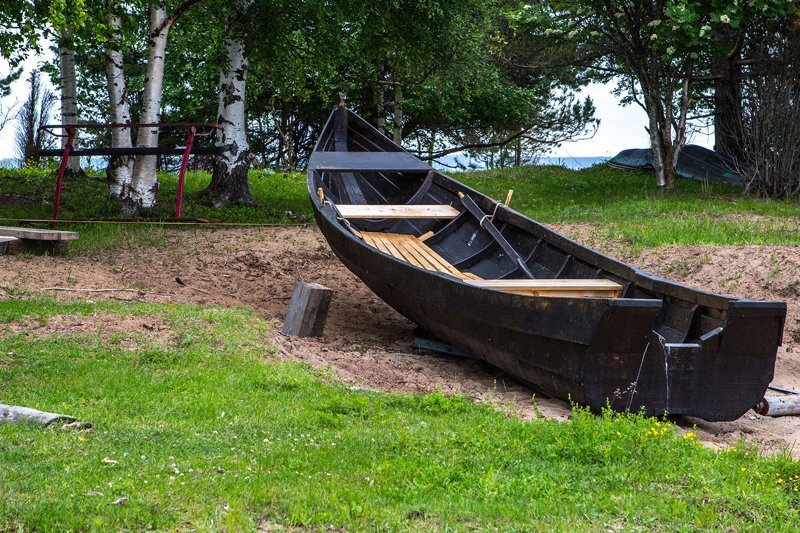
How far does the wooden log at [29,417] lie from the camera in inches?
199

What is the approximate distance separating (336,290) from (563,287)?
4459mm

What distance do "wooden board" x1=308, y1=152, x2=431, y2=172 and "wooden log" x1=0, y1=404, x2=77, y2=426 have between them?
646 centimetres

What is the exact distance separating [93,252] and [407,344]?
4.72 metres

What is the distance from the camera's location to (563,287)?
7926mm

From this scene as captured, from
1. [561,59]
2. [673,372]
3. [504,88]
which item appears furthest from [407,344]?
[504,88]

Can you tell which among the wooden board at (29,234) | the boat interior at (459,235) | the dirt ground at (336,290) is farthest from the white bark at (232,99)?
the wooden board at (29,234)

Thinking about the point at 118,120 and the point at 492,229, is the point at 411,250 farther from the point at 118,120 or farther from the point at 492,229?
the point at 118,120

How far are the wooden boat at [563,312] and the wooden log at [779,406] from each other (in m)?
0.65

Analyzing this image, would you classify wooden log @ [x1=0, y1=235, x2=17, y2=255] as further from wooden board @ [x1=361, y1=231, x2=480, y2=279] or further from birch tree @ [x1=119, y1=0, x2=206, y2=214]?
wooden board @ [x1=361, y1=231, x2=480, y2=279]

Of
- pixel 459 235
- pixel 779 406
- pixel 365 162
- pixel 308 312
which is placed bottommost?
pixel 779 406

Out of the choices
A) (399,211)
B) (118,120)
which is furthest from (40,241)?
(399,211)

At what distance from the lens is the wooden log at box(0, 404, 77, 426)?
16.6ft

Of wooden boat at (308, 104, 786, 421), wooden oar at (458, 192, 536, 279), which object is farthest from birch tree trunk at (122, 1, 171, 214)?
wooden oar at (458, 192, 536, 279)

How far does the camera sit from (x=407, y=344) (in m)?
9.52
